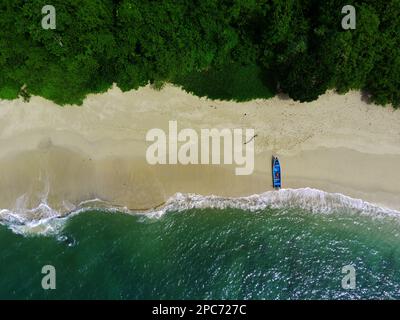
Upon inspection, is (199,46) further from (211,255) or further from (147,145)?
(211,255)

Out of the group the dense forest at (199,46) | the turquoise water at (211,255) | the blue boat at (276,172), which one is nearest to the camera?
the dense forest at (199,46)

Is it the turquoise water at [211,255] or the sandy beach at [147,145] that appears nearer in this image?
the turquoise water at [211,255]

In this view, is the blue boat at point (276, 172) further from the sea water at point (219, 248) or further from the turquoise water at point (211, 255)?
the turquoise water at point (211, 255)

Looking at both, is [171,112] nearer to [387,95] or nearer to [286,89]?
[286,89]

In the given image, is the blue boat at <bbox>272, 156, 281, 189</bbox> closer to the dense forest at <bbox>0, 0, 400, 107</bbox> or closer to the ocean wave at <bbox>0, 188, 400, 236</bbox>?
the ocean wave at <bbox>0, 188, 400, 236</bbox>

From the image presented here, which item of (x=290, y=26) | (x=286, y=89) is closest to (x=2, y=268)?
(x=286, y=89)

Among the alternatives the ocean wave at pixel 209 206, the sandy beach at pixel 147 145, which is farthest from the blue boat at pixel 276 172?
the ocean wave at pixel 209 206

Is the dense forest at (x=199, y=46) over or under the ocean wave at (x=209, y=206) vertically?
over
